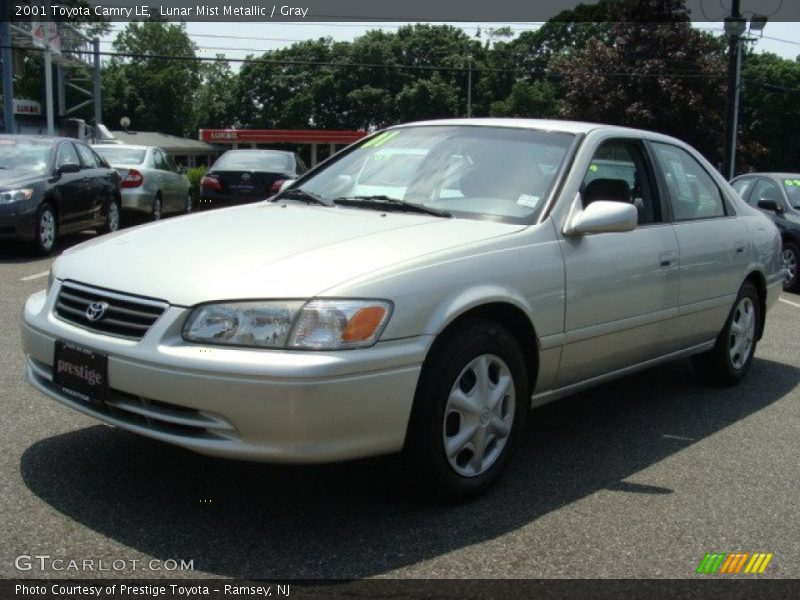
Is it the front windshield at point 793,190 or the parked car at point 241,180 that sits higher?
the front windshield at point 793,190

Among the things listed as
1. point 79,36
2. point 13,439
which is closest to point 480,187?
point 13,439

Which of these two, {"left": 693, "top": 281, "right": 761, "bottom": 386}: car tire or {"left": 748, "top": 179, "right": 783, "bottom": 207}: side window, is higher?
{"left": 748, "top": 179, "right": 783, "bottom": 207}: side window

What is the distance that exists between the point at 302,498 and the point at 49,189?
835 centimetres

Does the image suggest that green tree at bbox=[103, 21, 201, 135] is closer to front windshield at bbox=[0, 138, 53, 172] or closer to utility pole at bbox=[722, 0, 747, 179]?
utility pole at bbox=[722, 0, 747, 179]

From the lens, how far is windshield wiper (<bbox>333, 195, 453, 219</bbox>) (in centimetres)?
427

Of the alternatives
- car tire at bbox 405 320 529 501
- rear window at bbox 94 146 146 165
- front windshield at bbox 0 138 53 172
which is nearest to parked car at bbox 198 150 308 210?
rear window at bbox 94 146 146 165

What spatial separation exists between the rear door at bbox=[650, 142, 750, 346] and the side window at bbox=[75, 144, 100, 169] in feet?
29.5

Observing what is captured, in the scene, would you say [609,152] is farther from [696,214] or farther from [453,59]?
[453,59]

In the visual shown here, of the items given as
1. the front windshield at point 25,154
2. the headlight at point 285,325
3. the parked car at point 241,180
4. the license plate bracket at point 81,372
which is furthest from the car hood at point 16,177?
the headlight at point 285,325

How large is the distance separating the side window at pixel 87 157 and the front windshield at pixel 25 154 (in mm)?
809

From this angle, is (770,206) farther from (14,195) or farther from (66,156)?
(14,195)

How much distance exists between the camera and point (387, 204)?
4.42 metres

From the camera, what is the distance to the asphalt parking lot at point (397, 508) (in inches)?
127

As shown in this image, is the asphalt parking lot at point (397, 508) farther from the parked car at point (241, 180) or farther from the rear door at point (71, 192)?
the parked car at point (241, 180)
